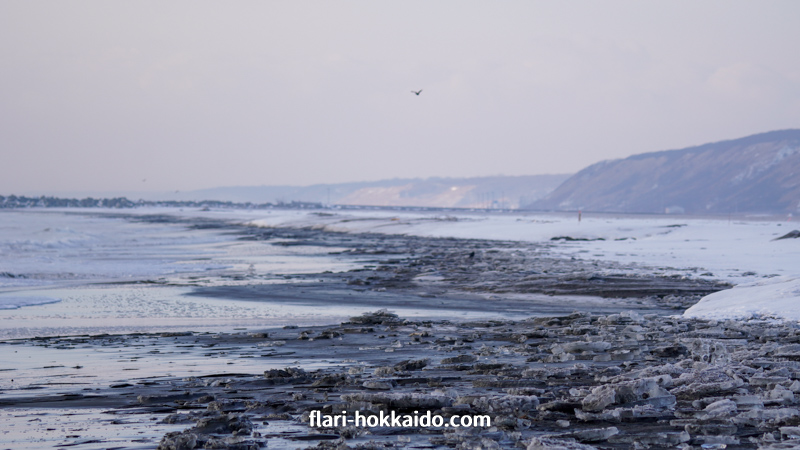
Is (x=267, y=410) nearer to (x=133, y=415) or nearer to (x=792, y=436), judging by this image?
(x=133, y=415)

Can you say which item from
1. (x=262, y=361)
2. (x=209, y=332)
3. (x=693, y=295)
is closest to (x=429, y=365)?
(x=262, y=361)

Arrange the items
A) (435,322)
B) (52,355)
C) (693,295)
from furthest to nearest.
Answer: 1. (693,295)
2. (435,322)
3. (52,355)

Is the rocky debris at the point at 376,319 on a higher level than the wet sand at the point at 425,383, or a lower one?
lower

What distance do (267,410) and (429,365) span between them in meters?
2.67

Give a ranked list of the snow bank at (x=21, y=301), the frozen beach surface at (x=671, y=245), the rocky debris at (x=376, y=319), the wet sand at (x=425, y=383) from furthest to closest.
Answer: the frozen beach surface at (x=671, y=245), the snow bank at (x=21, y=301), the rocky debris at (x=376, y=319), the wet sand at (x=425, y=383)

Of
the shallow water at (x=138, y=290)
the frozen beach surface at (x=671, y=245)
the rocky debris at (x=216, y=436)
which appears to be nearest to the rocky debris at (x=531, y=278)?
the frozen beach surface at (x=671, y=245)

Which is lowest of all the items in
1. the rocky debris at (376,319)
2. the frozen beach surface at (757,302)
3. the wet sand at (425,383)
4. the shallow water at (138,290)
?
the shallow water at (138,290)

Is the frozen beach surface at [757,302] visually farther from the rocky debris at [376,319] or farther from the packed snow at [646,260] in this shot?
the rocky debris at [376,319]

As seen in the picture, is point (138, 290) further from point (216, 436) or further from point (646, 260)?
point (646, 260)

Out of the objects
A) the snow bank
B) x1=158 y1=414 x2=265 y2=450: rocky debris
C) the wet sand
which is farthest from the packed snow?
x1=158 y1=414 x2=265 y2=450: rocky debris

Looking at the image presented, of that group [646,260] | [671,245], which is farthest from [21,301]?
[671,245]

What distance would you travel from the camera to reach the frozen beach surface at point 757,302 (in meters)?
12.3

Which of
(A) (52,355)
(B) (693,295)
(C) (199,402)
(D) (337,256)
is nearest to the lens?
(C) (199,402)

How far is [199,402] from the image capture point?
23.2 ft
